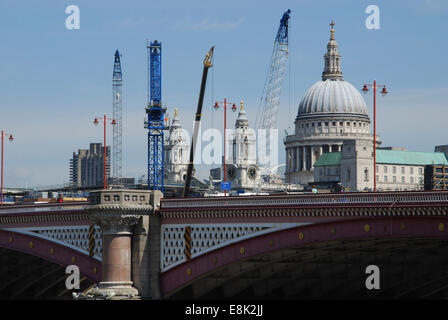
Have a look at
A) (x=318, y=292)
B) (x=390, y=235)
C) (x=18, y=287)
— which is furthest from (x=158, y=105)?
(x=390, y=235)

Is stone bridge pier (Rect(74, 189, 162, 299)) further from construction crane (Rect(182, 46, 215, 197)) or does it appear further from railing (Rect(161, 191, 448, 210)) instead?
construction crane (Rect(182, 46, 215, 197))

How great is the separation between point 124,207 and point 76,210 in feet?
36.8

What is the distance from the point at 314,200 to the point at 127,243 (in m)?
19.9

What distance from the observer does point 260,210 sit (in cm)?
8812

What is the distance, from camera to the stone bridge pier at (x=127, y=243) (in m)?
95.8

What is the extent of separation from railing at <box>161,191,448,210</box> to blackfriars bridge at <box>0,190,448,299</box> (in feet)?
0.30

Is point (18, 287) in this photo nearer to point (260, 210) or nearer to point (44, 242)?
point (44, 242)

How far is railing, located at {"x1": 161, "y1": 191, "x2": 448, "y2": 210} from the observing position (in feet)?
252

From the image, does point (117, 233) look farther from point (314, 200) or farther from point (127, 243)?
point (314, 200)
